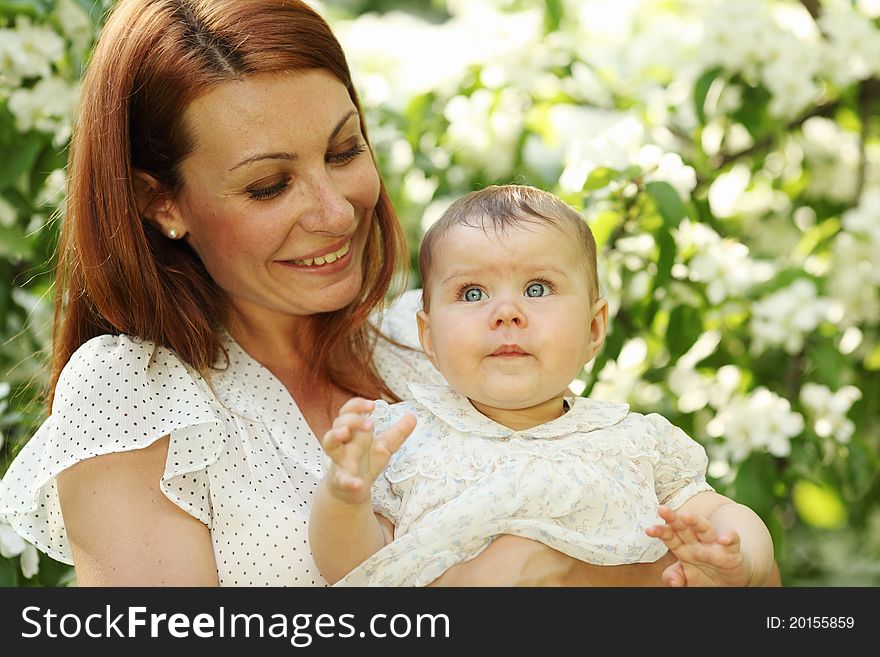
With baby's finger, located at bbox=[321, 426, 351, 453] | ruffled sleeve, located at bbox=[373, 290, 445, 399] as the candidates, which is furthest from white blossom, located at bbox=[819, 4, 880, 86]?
baby's finger, located at bbox=[321, 426, 351, 453]

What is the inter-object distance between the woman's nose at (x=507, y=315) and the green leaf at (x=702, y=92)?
4.10ft

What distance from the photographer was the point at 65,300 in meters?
2.19

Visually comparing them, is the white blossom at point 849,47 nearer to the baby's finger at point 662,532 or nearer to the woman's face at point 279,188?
the woman's face at point 279,188

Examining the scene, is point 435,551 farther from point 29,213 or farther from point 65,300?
point 29,213

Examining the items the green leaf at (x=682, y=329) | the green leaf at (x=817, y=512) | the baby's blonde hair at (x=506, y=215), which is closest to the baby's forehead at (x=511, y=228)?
the baby's blonde hair at (x=506, y=215)

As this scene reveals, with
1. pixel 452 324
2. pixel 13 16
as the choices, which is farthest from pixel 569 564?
pixel 13 16

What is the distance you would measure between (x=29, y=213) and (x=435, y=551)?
1405 mm

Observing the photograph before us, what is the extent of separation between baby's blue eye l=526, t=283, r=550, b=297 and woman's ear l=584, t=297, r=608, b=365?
11 cm

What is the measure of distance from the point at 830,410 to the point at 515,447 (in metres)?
1.14

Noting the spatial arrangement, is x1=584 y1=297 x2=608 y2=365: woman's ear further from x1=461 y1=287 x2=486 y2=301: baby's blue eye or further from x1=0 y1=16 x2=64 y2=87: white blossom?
x1=0 y1=16 x2=64 y2=87: white blossom

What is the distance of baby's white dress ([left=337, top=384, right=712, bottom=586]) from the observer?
5.46 ft

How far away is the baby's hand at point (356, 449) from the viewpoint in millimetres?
1504

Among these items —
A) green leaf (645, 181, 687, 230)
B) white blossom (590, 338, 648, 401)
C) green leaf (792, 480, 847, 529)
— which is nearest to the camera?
green leaf (645, 181, 687, 230)

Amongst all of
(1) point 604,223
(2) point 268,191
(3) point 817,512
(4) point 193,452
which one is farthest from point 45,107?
(3) point 817,512
